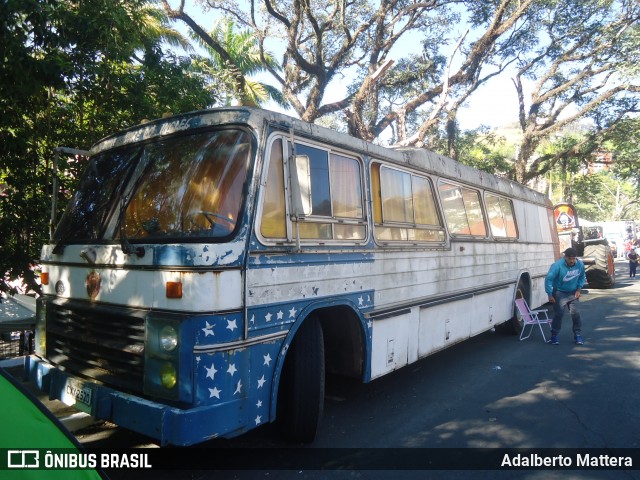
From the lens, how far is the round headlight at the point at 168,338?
295cm

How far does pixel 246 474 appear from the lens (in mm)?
3473

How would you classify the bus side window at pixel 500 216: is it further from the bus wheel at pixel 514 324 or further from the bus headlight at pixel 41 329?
the bus headlight at pixel 41 329

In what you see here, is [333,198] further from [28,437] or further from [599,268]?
[599,268]

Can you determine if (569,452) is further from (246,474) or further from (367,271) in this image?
(246,474)

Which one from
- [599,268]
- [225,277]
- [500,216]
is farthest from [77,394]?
[599,268]

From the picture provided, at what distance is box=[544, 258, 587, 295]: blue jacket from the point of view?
802 cm

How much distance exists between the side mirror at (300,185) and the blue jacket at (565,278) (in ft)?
20.3

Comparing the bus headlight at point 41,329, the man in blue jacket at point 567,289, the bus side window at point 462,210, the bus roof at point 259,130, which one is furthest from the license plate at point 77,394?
the man in blue jacket at point 567,289

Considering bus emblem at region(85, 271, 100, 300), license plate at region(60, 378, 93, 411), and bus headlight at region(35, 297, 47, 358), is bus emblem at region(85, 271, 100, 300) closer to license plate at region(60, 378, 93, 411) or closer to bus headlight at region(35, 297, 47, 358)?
license plate at region(60, 378, 93, 411)

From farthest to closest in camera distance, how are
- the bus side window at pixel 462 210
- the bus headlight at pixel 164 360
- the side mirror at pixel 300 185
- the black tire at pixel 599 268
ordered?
the black tire at pixel 599 268
the bus side window at pixel 462 210
the side mirror at pixel 300 185
the bus headlight at pixel 164 360

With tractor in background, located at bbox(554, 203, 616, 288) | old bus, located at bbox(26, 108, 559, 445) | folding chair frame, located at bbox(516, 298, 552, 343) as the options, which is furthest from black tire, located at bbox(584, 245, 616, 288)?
old bus, located at bbox(26, 108, 559, 445)

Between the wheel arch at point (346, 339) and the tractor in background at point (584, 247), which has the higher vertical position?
the tractor in background at point (584, 247)

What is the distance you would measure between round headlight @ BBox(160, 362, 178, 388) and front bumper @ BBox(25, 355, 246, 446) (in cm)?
13

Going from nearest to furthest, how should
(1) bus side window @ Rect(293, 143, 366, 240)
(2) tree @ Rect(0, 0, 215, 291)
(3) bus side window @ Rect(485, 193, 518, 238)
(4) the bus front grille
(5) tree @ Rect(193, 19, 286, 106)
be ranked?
(4) the bus front grille < (1) bus side window @ Rect(293, 143, 366, 240) < (2) tree @ Rect(0, 0, 215, 291) < (3) bus side window @ Rect(485, 193, 518, 238) < (5) tree @ Rect(193, 19, 286, 106)
